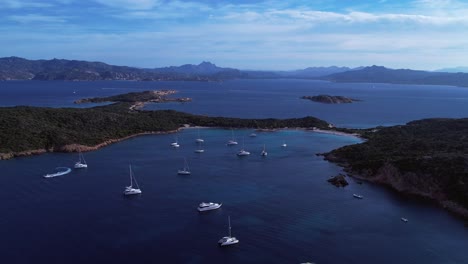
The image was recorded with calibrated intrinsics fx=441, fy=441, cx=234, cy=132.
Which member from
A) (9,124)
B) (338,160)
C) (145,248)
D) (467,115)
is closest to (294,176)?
(338,160)

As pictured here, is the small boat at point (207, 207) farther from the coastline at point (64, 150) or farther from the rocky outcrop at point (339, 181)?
the coastline at point (64, 150)

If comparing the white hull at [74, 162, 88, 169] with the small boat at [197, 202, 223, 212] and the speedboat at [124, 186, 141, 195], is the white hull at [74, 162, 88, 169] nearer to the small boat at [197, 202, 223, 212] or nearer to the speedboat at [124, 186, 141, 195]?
the speedboat at [124, 186, 141, 195]

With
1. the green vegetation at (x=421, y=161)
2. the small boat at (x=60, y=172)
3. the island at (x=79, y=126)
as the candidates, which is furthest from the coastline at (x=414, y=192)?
the island at (x=79, y=126)

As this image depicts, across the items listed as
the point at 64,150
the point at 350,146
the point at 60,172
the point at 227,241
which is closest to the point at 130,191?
the point at 60,172

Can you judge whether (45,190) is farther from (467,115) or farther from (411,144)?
(467,115)

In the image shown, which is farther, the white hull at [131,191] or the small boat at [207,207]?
the white hull at [131,191]

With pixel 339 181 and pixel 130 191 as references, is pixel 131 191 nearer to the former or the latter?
pixel 130 191
